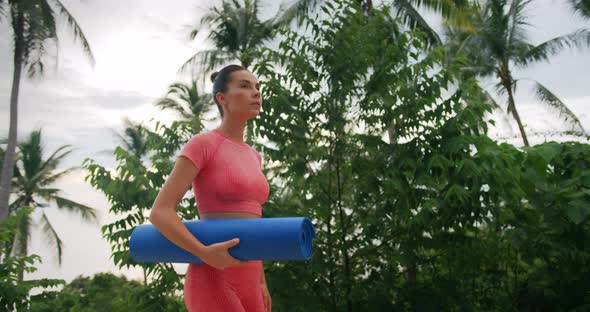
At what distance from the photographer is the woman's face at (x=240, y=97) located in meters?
2.13

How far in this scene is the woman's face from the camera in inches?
84.0

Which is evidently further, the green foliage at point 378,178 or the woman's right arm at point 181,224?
the green foliage at point 378,178

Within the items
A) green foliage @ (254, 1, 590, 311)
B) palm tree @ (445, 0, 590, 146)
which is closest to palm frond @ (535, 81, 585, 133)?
palm tree @ (445, 0, 590, 146)

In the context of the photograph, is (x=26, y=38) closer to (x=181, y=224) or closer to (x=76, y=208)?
(x=76, y=208)

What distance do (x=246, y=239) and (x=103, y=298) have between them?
59.6 feet

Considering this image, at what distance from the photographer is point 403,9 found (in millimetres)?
15375

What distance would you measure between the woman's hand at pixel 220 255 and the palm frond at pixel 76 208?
23.9 meters

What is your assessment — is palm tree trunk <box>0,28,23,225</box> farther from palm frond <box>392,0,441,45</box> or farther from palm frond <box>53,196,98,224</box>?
palm frond <box>392,0,441,45</box>

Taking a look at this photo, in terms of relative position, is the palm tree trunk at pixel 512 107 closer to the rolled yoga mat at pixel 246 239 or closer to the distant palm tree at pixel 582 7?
the distant palm tree at pixel 582 7

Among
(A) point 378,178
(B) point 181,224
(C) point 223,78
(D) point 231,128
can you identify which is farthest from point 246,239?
(A) point 378,178

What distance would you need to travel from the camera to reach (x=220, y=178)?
6.35ft

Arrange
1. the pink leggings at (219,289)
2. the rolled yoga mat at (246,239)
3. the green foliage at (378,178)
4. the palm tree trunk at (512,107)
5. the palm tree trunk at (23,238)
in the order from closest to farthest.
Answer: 1. the rolled yoga mat at (246,239)
2. the pink leggings at (219,289)
3. the green foliage at (378,178)
4. the palm tree trunk at (512,107)
5. the palm tree trunk at (23,238)

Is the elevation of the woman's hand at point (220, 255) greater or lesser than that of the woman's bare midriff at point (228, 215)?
lesser

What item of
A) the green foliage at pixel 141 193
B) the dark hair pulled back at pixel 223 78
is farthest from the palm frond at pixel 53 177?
the dark hair pulled back at pixel 223 78
